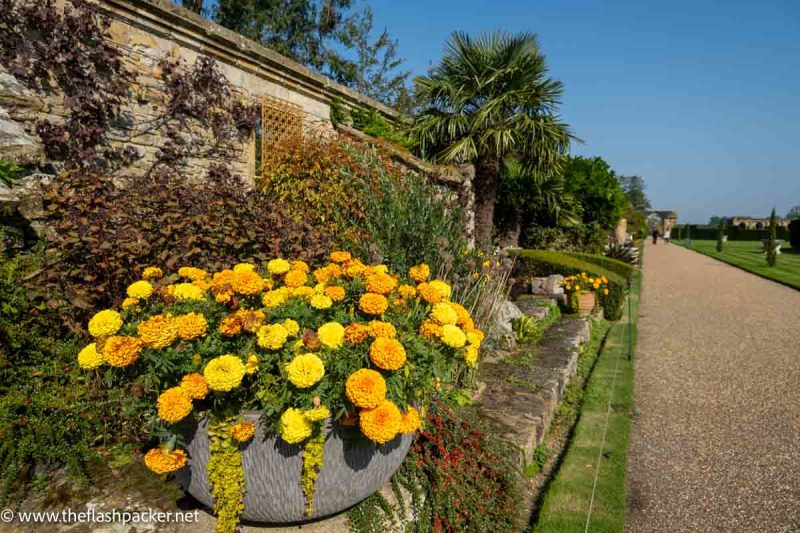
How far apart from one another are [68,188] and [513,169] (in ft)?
32.0

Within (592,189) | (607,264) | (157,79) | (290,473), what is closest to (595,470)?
(290,473)

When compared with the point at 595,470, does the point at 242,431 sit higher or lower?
higher

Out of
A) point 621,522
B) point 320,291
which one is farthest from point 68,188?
point 621,522

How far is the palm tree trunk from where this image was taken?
33.3ft

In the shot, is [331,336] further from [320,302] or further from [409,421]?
[409,421]

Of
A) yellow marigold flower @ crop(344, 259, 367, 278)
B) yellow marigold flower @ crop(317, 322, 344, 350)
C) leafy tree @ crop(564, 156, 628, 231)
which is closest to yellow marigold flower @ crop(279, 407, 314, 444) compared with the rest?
yellow marigold flower @ crop(317, 322, 344, 350)

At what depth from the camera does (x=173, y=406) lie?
1433 mm

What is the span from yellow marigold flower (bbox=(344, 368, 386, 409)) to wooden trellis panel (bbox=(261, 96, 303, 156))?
15.3 feet

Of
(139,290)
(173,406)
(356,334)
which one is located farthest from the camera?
(139,290)

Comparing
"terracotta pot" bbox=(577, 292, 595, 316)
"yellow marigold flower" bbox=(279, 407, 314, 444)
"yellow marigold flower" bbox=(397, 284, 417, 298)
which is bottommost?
"terracotta pot" bbox=(577, 292, 595, 316)

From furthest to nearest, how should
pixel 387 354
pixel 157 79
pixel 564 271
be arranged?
pixel 564 271 < pixel 157 79 < pixel 387 354

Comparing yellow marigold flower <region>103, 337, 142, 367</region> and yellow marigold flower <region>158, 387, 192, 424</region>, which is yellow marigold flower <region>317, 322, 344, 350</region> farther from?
yellow marigold flower <region>103, 337, 142, 367</region>

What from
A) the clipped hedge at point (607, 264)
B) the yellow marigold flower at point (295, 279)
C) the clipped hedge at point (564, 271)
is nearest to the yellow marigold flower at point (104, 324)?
the yellow marigold flower at point (295, 279)

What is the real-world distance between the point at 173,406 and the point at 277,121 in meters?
5.23
